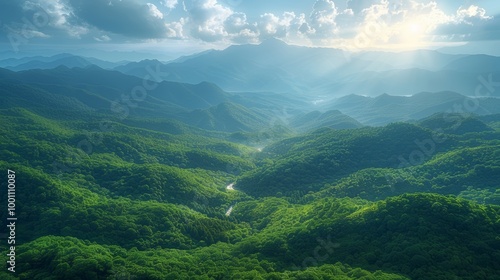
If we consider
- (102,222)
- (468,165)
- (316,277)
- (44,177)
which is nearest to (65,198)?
(44,177)

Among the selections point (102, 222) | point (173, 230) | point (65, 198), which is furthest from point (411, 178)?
point (65, 198)

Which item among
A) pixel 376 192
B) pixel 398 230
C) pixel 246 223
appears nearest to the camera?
pixel 398 230

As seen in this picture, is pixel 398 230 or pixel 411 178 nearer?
pixel 398 230

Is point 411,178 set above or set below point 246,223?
above

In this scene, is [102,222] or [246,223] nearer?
[102,222]

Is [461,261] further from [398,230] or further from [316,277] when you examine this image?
[316,277]

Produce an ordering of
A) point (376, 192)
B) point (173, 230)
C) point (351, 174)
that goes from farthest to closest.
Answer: point (351, 174) < point (376, 192) < point (173, 230)

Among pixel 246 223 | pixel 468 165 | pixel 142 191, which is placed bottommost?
pixel 246 223

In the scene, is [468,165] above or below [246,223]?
above

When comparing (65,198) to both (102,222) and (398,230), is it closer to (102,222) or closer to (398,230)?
(102,222)
